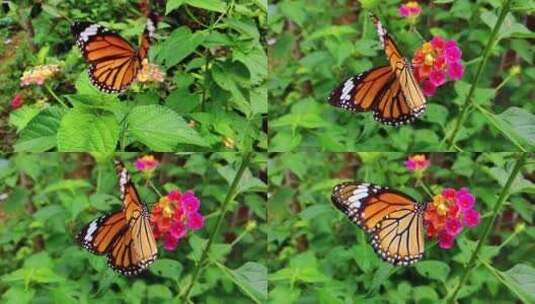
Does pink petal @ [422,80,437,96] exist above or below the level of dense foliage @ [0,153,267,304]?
above

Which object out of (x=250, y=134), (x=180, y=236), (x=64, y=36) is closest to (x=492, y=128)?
(x=250, y=134)

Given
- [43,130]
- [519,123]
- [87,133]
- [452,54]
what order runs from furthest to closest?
[452,54]
[519,123]
[43,130]
[87,133]

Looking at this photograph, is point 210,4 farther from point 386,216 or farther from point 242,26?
point 386,216

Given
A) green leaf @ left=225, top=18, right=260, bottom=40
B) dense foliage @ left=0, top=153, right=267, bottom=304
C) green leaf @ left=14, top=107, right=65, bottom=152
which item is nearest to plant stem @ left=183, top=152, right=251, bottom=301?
dense foliage @ left=0, top=153, right=267, bottom=304

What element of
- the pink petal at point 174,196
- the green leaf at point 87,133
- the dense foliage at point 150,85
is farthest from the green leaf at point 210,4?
the pink petal at point 174,196

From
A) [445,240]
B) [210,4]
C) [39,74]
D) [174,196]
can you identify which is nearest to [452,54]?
[445,240]

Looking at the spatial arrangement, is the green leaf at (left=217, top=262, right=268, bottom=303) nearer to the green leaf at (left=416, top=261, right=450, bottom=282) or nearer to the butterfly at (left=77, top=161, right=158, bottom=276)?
the butterfly at (left=77, top=161, right=158, bottom=276)
